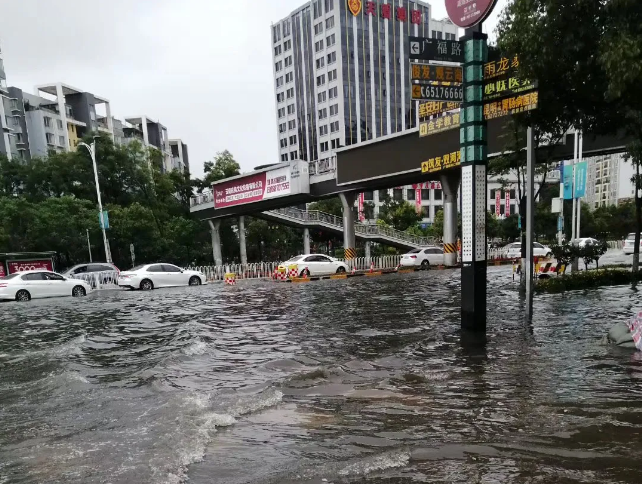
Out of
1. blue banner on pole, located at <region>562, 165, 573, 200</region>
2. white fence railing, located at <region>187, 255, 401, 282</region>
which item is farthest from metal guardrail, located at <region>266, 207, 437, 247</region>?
blue banner on pole, located at <region>562, 165, 573, 200</region>

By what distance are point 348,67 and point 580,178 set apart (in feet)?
202

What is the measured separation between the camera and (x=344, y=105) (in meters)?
74.9

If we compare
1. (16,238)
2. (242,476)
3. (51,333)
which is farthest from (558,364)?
(16,238)

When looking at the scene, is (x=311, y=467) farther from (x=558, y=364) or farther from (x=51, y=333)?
(x=51, y=333)

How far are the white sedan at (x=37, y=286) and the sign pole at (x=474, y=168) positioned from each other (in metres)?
17.5

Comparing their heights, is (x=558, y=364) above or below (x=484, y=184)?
below

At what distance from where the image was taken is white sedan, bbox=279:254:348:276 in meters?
23.8

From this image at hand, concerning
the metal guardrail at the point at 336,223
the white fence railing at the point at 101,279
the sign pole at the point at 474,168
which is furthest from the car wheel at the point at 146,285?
the sign pole at the point at 474,168

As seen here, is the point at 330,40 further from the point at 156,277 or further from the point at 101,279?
the point at 156,277

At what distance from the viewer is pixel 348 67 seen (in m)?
74.9

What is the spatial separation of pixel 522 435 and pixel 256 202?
2634 centimetres

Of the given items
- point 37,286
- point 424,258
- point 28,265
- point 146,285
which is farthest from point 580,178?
point 28,265

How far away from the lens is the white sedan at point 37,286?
695 inches

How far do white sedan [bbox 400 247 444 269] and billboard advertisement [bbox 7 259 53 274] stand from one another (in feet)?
64.7
